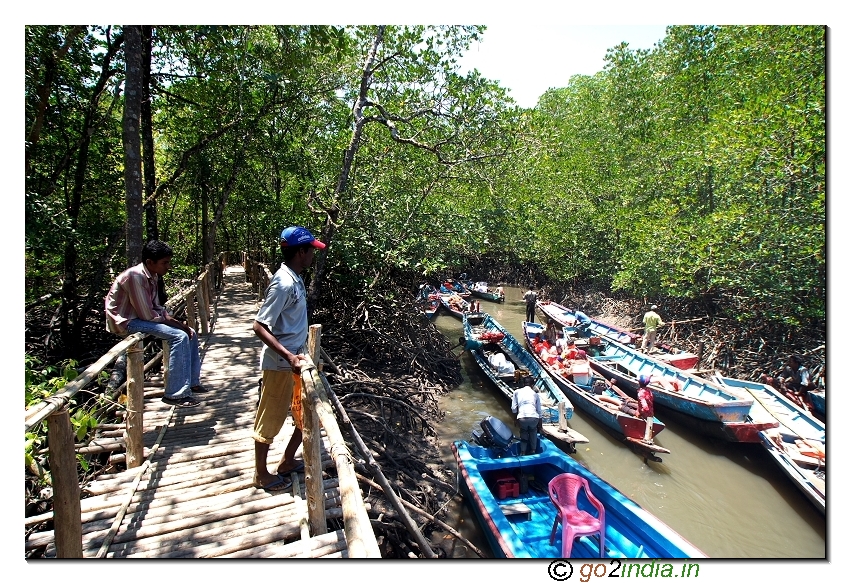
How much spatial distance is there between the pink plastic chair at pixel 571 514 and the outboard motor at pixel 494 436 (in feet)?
4.89

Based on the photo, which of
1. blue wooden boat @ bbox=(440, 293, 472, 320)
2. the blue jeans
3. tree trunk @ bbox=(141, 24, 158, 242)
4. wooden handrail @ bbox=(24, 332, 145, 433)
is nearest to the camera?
wooden handrail @ bbox=(24, 332, 145, 433)

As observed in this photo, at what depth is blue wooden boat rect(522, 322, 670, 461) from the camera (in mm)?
7340

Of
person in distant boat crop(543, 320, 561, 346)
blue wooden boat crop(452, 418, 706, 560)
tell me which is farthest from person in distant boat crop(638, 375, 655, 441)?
person in distant boat crop(543, 320, 561, 346)

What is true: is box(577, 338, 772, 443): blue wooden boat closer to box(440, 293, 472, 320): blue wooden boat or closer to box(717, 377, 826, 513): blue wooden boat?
box(717, 377, 826, 513): blue wooden boat

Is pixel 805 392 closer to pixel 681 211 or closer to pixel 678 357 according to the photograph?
pixel 678 357

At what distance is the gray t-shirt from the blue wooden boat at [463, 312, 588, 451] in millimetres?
5671

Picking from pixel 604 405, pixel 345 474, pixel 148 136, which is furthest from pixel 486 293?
pixel 345 474

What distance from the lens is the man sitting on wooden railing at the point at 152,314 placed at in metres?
3.51

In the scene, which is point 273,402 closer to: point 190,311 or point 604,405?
point 190,311

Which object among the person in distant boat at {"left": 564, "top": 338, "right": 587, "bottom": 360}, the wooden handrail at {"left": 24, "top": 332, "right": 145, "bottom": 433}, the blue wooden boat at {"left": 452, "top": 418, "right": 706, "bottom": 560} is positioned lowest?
the blue wooden boat at {"left": 452, "top": 418, "right": 706, "bottom": 560}

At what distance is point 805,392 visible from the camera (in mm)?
7016

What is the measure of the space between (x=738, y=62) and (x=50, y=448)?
32.4ft

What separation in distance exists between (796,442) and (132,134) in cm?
1009

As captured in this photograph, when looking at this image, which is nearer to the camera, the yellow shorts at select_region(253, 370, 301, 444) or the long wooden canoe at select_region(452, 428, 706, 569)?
the yellow shorts at select_region(253, 370, 301, 444)
